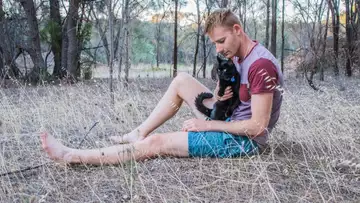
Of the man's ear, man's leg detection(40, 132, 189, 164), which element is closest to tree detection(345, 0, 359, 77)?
the man's ear

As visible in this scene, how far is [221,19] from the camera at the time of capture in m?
2.33

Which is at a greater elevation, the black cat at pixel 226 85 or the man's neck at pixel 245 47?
the man's neck at pixel 245 47

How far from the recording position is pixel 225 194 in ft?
6.52

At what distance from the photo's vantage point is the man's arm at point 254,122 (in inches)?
88.0

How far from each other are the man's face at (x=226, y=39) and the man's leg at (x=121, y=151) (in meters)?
0.55

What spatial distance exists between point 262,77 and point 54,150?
128 centimetres

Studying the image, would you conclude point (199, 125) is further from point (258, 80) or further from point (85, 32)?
point (85, 32)

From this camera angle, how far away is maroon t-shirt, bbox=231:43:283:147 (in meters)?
2.23

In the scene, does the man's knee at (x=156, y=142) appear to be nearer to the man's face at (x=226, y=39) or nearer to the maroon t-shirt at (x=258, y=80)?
the maroon t-shirt at (x=258, y=80)

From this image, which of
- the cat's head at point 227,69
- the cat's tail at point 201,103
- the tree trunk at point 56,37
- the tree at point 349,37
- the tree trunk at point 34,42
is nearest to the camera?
the cat's head at point 227,69

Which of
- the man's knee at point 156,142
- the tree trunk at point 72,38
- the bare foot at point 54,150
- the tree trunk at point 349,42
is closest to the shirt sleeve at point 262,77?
the man's knee at point 156,142

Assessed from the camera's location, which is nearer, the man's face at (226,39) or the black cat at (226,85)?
the man's face at (226,39)

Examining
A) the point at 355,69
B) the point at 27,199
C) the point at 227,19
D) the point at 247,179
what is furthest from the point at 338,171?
the point at 355,69

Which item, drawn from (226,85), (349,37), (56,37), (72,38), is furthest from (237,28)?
(349,37)
